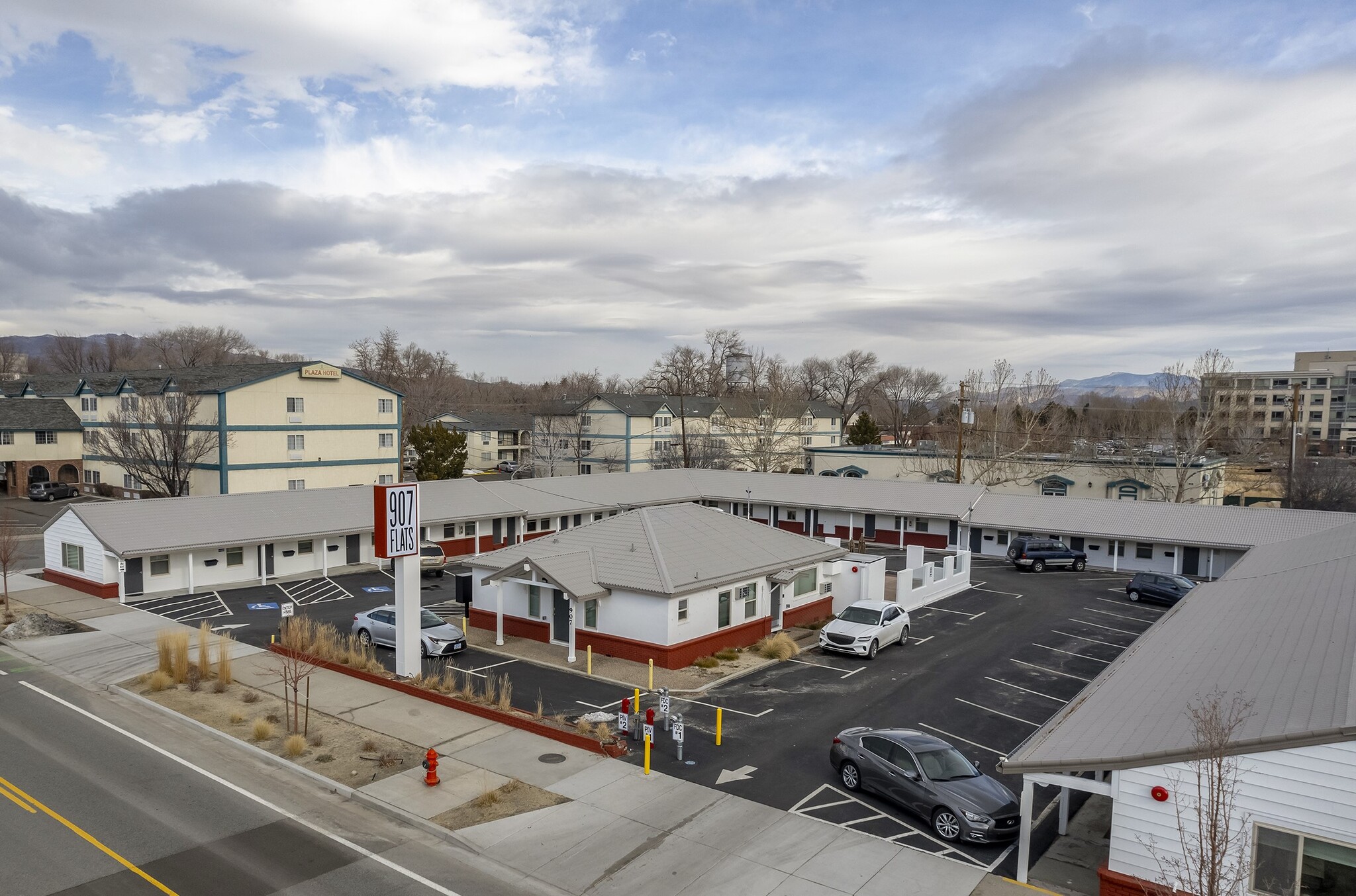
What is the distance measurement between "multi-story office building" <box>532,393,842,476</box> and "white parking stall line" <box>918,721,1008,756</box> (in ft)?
166

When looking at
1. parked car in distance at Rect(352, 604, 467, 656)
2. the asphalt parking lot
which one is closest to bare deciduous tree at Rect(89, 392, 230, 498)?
the asphalt parking lot

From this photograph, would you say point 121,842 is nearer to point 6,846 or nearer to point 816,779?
point 6,846

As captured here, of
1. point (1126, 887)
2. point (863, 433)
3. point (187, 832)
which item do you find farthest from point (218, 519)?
point (863, 433)

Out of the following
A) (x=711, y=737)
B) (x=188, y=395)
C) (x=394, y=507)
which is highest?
(x=188, y=395)

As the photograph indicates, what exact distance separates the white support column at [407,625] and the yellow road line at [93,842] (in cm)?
865

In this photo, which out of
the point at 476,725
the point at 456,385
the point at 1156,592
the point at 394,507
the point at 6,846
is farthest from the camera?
the point at 456,385

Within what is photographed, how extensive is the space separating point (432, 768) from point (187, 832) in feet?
13.6

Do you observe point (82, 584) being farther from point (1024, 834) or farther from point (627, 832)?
point (1024, 834)

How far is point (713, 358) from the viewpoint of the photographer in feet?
387

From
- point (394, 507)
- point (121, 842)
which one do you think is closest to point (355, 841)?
point (121, 842)

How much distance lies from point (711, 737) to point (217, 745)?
36.8 feet

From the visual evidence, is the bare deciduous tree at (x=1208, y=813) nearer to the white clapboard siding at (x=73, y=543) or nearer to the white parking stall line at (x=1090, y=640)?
the white parking stall line at (x=1090, y=640)

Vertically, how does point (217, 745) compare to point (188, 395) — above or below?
below

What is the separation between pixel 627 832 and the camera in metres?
14.1
